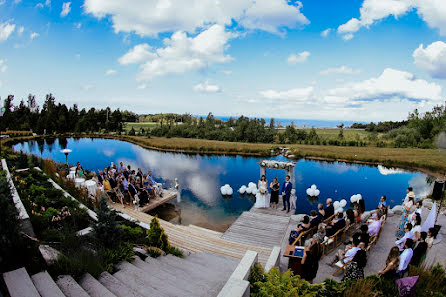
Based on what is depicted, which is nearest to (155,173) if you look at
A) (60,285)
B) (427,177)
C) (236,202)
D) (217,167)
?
(217,167)

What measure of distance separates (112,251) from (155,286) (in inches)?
53.7

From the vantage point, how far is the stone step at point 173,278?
3799mm

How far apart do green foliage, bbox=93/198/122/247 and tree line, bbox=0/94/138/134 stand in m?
54.9

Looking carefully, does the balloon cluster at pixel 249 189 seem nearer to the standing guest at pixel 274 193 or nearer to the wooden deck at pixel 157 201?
the standing guest at pixel 274 193

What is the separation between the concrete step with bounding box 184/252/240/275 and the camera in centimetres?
520

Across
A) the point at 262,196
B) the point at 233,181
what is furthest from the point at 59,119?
the point at 262,196

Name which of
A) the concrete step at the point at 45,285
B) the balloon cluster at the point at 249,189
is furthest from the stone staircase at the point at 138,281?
the balloon cluster at the point at 249,189

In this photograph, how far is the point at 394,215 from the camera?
9578mm

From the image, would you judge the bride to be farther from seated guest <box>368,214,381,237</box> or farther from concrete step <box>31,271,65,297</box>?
concrete step <box>31,271,65,297</box>

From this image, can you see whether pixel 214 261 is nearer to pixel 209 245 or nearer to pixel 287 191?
pixel 209 245

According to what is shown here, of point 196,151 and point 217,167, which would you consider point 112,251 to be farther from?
point 196,151

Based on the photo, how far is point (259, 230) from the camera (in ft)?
29.1

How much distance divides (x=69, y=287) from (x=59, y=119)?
200 ft

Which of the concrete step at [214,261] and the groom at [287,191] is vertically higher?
the groom at [287,191]
